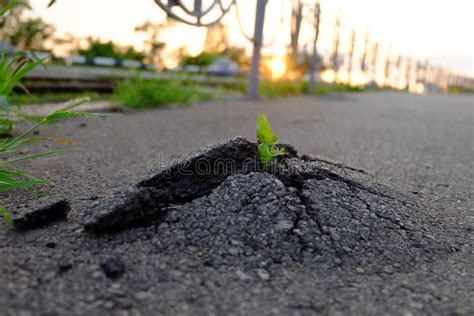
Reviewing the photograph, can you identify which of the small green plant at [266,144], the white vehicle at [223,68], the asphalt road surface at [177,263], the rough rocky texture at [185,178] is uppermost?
the white vehicle at [223,68]

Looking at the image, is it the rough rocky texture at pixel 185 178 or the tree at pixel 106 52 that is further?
the tree at pixel 106 52

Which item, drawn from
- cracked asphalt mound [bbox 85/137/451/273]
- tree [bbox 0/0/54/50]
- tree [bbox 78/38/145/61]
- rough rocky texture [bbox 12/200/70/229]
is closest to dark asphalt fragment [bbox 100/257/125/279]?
cracked asphalt mound [bbox 85/137/451/273]

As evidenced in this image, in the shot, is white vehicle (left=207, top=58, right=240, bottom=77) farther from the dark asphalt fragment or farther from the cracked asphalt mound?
the dark asphalt fragment

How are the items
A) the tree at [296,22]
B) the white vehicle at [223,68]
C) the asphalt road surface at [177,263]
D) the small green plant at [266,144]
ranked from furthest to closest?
the white vehicle at [223,68]
the tree at [296,22]
the small green plant at [266,144]
the asphalt road surface at [177,263]

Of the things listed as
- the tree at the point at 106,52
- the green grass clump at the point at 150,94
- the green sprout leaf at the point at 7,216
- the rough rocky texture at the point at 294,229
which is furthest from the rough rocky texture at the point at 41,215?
the tree at the point at 106,52

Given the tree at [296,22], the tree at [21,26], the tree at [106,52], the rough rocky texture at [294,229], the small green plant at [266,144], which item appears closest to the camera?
the rough rocky texture at [294,229]

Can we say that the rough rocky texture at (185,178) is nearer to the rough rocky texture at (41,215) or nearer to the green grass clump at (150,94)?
the rough rocky texture at (41,215)

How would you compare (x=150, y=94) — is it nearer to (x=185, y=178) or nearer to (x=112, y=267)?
(x=185, y=178)
